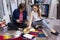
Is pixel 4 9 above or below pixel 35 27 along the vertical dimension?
above

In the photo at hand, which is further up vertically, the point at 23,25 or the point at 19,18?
the point at 19,18

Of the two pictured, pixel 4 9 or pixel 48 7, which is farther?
pixel 48 7

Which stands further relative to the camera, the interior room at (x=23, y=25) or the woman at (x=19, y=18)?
the woman at (x=19, y=18)

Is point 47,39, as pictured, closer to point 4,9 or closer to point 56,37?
point 56,37

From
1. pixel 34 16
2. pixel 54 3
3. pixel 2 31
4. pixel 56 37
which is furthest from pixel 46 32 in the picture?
pixel 54 3

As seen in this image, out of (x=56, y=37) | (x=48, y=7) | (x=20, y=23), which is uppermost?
(x=48, y=7)

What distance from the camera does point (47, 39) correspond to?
259cm

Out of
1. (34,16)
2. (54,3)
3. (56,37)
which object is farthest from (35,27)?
(54,3)

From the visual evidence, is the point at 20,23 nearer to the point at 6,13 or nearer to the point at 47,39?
the point at 6,13

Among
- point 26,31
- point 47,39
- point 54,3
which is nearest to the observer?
point 47,39

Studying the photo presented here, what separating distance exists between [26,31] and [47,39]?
0.46 m

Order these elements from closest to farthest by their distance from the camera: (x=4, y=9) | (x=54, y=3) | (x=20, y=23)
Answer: (x=20, y=23) < (x=4, y=9) < (x=54, y=3)

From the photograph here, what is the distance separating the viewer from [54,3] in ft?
13.7

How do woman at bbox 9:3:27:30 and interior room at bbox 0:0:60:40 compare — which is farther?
woman at bbox 9:3:27:30
